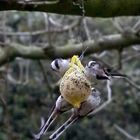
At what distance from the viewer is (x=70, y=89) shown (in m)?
0.83

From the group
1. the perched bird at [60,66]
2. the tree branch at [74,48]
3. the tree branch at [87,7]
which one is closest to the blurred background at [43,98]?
the tree branch at [74,48]

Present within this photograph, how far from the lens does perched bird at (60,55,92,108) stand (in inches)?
32.3

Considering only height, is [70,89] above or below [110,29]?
above

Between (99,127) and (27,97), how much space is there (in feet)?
2.98

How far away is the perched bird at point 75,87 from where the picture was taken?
82 centimetres

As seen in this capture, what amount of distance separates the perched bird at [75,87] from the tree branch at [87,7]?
0.30 meters

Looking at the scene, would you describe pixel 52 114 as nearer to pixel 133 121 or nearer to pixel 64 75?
pixel 64 75

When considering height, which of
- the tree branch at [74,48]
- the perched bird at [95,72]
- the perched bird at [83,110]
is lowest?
the tree branch at [74,48]

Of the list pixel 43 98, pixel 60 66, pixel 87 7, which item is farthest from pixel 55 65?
pixel 43 98

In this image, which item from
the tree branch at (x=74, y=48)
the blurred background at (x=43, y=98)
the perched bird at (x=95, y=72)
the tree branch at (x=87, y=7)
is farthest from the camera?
the blurred background at (x=43, y=98)

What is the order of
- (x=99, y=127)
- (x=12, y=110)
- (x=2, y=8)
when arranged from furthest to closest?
(x=99, y=127), (x=12, y=110), (x=2, y=8)

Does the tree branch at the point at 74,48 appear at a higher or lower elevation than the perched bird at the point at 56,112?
lower

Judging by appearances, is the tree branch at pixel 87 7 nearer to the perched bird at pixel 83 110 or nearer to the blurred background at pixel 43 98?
the perched bird at pixel 83 110

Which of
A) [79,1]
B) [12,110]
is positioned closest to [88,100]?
[79,1]
